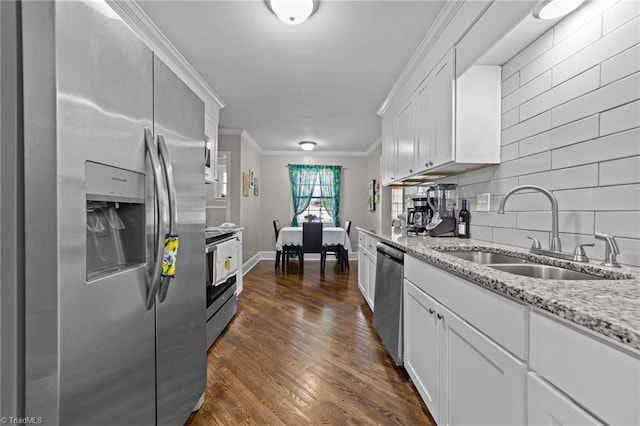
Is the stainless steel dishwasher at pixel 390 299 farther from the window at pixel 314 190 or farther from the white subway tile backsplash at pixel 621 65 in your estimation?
the window at pixel 314 190

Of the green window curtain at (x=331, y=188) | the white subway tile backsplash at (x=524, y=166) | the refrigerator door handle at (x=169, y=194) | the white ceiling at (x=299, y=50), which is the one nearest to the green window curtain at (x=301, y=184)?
the green window curtain at (x=331, y=188)

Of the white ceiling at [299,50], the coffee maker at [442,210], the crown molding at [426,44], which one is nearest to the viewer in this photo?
the crown molding at [426,44]

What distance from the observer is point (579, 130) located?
4.54 ft

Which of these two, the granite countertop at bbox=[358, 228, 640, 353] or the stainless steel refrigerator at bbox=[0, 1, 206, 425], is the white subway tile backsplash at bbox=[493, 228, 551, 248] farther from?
the stainless steel refrigerator at bbox=[0, 1, 206, 425]

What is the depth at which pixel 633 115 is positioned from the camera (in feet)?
3.73

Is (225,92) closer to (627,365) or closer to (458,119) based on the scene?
(458,119)

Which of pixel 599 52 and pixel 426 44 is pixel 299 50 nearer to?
pixel 426 44

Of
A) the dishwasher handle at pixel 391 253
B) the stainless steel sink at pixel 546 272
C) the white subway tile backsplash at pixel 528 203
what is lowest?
the dishwasher handle at pixel 391 253

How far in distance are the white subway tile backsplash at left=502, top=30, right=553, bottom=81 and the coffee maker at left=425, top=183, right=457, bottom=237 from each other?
3.05ft

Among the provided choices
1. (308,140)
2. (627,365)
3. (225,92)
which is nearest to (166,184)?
(627,365)

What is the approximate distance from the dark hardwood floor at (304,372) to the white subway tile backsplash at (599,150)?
150 cm

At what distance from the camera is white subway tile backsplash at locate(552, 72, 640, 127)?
3.76 ft

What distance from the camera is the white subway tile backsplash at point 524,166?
1.61 metres
